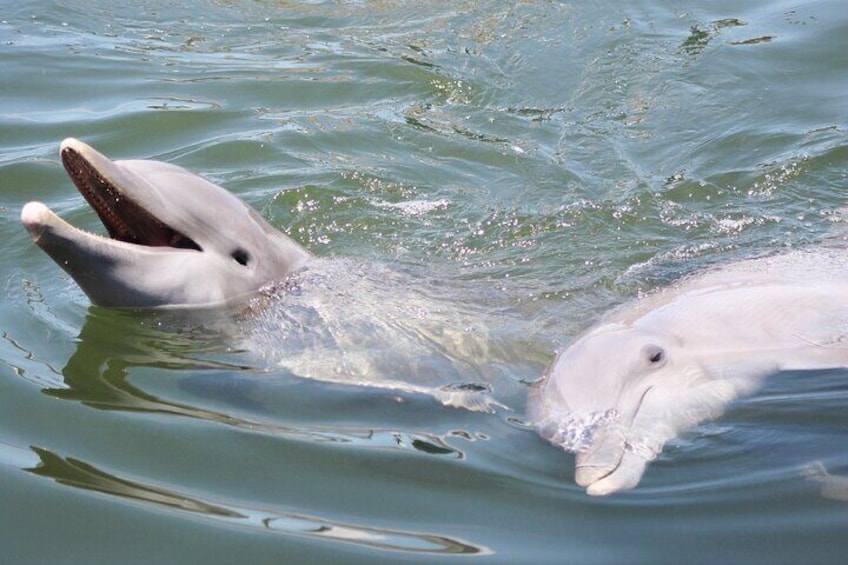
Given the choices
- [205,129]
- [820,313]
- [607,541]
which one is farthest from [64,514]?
[205,129]

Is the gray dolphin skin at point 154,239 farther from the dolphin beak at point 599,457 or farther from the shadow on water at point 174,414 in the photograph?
the dolphin beak at point 599,457

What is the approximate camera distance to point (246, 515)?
4883 millimetres

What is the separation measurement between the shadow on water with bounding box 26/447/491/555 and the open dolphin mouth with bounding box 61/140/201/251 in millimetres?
1372

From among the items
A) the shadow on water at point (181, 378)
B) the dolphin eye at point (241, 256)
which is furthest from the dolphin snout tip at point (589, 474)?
the dolphin eye at point (241, 256)

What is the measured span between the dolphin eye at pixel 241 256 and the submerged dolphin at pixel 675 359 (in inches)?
69.0

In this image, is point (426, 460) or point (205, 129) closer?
point (426, 460)

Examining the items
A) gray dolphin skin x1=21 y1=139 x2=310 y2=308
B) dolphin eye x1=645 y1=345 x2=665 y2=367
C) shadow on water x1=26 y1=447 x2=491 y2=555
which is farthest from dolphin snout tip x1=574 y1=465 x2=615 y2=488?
gray dolphin skin x1=21 y1=139 x2=310 y2=308

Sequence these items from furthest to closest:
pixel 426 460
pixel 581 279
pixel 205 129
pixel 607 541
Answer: pixel 205 129 < pixel 581 279 < pixel 426 460 < pixel 607 541

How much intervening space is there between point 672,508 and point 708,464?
1.58 feet

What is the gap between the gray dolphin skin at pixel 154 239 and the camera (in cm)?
582

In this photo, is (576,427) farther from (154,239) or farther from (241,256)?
(154,239)

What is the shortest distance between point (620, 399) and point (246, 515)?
1953 millimetres

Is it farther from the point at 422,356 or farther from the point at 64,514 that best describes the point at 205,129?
the point at 64,514

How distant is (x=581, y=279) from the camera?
25.8ft
